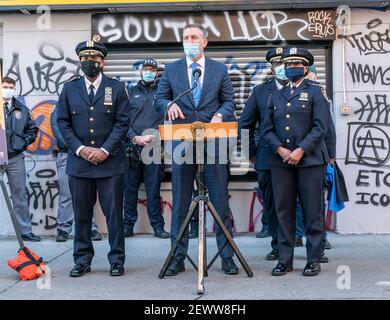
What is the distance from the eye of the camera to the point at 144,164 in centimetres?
823

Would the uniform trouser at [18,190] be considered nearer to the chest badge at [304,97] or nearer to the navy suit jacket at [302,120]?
the navy suit jacket at [302,120]

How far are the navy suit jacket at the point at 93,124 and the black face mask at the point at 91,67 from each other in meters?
0.12

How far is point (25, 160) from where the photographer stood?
8.52m

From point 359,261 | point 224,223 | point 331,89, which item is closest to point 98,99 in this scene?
point 224,223

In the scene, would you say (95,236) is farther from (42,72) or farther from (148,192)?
(42,72)

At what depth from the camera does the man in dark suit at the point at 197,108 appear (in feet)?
19.1

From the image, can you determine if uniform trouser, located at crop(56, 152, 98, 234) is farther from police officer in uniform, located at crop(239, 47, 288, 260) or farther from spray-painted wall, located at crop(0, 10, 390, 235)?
police officer in uniform, located at crop(239, 47, 288, 260)

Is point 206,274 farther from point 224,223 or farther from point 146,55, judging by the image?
point 146,55

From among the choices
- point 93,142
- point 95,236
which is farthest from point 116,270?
point 95,236

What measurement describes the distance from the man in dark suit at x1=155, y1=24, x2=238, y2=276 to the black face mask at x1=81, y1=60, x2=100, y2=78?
0.65 metres

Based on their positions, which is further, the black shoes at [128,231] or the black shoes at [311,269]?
the black shoes at [128,231]

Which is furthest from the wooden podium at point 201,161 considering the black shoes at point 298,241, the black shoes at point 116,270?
the black shoes at point 298,241

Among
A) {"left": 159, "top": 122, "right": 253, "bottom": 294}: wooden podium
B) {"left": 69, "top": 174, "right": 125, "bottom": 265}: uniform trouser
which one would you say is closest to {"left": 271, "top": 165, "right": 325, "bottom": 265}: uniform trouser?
{"left": 159, "top": 122, "right": 253, "bottom": 294}: wooden podium

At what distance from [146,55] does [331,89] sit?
2584mm
